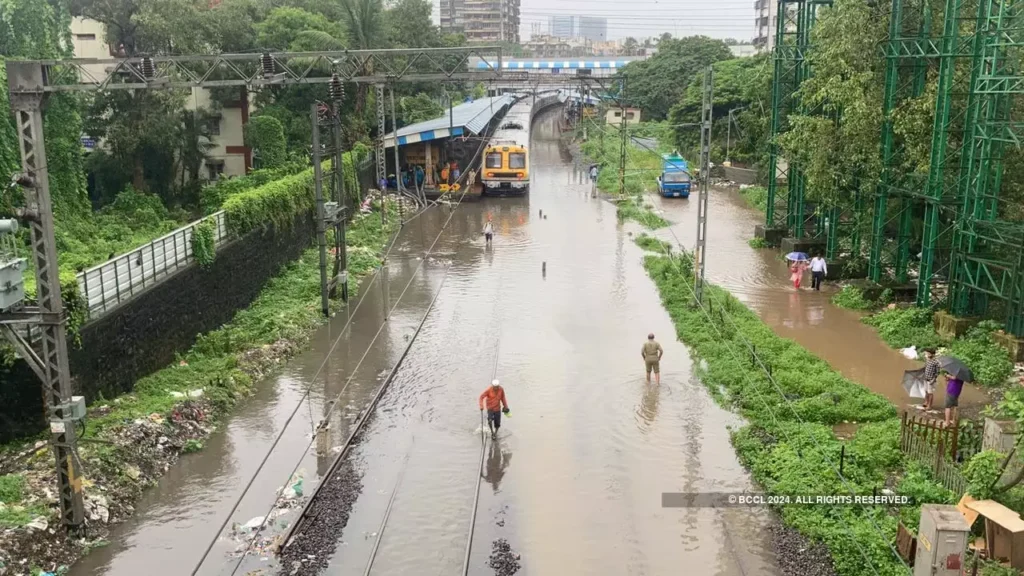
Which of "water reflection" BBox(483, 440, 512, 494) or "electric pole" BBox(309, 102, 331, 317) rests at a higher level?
"electric pole" BBox(309, 102, 331, 317)

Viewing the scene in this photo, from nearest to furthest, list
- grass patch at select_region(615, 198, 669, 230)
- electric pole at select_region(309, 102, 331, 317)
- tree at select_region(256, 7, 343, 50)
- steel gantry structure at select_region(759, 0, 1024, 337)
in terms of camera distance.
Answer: steel gantry structure at select_region(759, 0, 1024, 337), electric pole at select_region(309, 102, 331, 317), grass patch at select_region(615, 198, 669, 230), tree at select_region(256, 7, 343, 50)

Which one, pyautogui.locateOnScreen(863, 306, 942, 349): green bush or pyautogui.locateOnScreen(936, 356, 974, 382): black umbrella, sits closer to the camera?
pyautogui.locateOnScreen(936, 356, 974, 382): black umbrella

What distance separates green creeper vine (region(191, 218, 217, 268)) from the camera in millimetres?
21688

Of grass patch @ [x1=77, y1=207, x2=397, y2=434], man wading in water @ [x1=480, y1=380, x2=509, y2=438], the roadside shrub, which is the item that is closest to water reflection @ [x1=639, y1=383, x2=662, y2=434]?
man wading in water @ [x1=480, y1=380, x2=509, y2=438]

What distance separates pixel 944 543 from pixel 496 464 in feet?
23.5

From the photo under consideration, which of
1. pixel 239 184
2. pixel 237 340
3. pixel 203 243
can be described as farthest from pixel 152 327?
pixel 239 184

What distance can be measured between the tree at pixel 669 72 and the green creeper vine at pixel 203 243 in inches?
2318

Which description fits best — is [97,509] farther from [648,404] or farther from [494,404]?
[648,404]

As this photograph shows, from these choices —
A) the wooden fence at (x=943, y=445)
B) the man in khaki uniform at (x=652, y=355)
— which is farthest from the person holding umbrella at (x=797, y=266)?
the wooden fence at (x=943, y=445)

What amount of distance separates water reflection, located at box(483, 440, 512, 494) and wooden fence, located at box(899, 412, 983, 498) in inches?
262

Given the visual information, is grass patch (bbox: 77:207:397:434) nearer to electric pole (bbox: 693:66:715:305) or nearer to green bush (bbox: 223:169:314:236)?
green bush (bbox: 223:169:314:236)

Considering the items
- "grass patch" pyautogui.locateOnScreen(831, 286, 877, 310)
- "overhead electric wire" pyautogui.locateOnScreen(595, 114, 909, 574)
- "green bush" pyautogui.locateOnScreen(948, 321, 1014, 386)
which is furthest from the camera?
"grass patch" pyautogui.locateOnScreen(831, 286, 877, 310)

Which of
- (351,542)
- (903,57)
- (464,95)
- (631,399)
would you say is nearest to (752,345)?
(631,399)

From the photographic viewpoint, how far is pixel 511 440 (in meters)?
16.0
